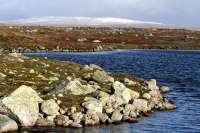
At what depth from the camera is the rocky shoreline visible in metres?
51.9

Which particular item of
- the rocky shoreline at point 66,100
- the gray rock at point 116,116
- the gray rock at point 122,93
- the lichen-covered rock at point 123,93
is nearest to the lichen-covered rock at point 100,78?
the rocky shoreline at point 66,100

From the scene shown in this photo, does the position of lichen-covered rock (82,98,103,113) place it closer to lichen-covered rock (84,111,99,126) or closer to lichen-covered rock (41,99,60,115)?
lichen-covered rock (84,111,99,126)

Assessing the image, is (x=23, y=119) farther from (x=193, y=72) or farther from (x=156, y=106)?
(x=193, y=72)

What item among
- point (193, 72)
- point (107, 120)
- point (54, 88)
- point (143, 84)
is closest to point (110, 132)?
point (107, 120)

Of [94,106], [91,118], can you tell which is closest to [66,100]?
[94,106]

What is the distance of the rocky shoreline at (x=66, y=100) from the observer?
170 feet

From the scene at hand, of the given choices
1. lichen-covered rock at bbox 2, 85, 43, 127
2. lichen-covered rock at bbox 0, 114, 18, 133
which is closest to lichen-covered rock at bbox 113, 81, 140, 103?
lichen-covered rock at bbox 2, 85, 43, 127

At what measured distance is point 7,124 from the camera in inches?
1943

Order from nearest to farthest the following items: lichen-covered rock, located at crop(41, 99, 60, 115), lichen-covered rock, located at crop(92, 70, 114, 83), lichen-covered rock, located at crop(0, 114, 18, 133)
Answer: lichen-covered rock, located at crop(0, 114, 18, 133), lichen-covered rock, located at crop(41, 99, 60, 115), lichen-covered rock, located at crop(92, 70, 114, 83)

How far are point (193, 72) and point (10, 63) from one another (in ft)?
185

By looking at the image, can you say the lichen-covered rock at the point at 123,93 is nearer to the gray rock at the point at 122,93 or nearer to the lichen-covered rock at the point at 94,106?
the gray rock at the point at 122,93

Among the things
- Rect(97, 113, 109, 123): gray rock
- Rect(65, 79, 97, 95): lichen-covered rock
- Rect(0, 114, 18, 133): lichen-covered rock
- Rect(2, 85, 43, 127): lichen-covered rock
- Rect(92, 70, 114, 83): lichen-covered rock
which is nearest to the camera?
Rect(0, 114, 18, 133): lichen-covered rock

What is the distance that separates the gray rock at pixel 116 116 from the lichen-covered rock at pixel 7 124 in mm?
10496

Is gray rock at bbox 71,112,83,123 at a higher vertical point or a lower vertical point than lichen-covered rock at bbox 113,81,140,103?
lower
